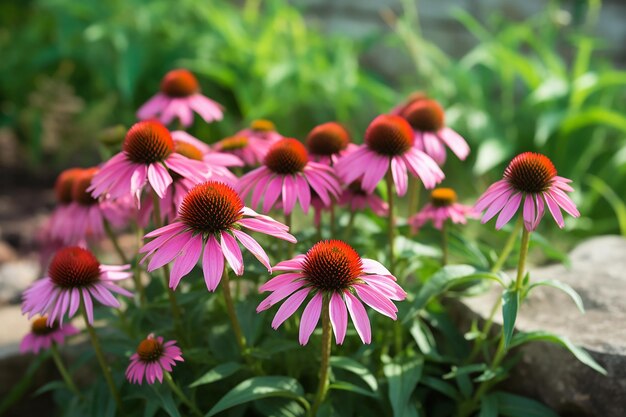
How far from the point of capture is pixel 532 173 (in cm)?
149

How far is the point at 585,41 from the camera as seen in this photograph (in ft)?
11.5

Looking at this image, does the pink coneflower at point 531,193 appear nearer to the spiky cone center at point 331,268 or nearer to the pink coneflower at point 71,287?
the spiky cone center at point 331,268

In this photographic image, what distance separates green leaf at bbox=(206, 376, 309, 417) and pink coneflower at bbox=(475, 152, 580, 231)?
22.8 inches

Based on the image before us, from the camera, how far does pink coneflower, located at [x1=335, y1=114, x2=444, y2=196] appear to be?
1642mm

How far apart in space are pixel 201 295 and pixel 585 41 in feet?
8.73

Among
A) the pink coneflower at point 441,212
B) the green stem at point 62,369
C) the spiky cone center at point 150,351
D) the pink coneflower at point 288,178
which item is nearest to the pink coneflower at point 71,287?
the spiky cone center at point 150,351

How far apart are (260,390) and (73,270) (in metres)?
0.51

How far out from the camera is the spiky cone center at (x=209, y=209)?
137cm

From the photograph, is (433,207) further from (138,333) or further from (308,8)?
(308,8)

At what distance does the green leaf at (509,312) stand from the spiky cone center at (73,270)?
0.94m

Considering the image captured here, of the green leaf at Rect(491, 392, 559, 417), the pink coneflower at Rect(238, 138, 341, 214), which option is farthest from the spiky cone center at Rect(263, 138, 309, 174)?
the green leaf at Rect(491, 392, 559, 417)

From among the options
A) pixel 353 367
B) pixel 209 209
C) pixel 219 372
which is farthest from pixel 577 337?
pixel 209 209

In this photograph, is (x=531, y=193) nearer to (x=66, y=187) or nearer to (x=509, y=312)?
(x=509, y=312)

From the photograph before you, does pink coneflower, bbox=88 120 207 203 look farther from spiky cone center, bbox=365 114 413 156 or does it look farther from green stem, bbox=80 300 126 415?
spiky cone center, bbox=365 114 413 156
